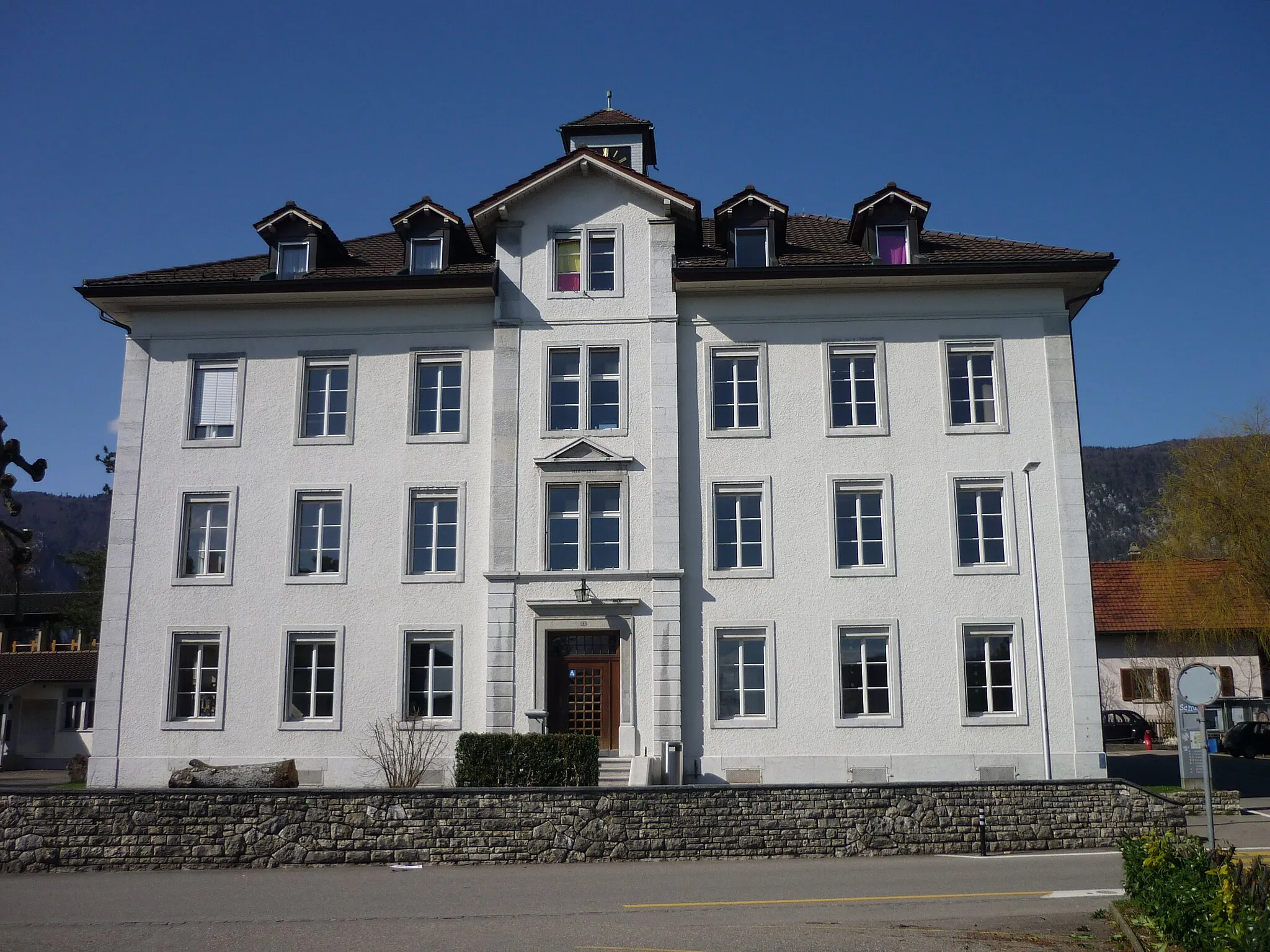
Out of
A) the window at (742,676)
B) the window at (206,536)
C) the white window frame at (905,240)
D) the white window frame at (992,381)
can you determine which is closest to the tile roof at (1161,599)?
the white window frame at (992,381)

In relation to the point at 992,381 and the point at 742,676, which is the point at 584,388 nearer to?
the point at 742,676

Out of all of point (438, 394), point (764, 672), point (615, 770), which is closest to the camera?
point (615, 770)

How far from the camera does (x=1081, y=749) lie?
23781mm

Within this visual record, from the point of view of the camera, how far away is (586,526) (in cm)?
2511

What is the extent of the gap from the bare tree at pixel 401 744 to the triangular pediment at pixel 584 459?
20.7ft

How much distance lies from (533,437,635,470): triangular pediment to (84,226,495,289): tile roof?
15.5 ft

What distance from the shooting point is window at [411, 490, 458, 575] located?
25.4 metres

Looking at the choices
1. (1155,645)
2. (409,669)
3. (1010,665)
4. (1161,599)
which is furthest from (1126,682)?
(409,669)

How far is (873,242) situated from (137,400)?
1775 centimetres

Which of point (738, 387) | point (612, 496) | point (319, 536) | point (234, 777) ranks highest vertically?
point (738, 387)

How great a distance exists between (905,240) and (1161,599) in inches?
893

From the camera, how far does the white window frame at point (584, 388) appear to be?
2552 cm

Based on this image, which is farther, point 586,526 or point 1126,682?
point 1126,682

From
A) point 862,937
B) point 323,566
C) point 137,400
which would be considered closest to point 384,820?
point 862,937
